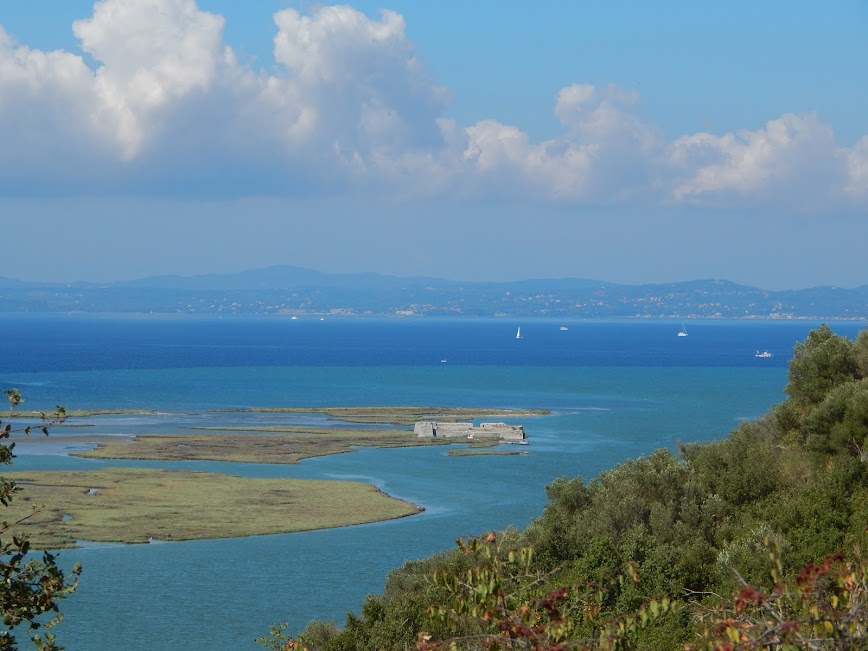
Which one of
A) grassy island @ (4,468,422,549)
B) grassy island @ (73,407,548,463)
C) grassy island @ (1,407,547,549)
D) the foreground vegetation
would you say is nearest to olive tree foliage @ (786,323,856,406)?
the foreground vegetation

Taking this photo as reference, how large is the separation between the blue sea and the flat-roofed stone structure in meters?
1.74

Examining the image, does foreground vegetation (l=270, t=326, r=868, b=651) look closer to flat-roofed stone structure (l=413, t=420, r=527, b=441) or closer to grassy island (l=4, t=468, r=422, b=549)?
grassy island (l=4, t=468, r=422, b=549)

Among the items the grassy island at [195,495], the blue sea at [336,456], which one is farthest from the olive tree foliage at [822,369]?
the grassy island at [195,495]

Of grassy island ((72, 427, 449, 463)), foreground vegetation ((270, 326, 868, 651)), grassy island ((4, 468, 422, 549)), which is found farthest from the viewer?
grassy island ((72, 427, 449, 463))

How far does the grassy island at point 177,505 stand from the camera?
131 ft

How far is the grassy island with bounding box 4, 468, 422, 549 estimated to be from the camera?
39844 millimetres

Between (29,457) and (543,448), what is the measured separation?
→ 2614 cm

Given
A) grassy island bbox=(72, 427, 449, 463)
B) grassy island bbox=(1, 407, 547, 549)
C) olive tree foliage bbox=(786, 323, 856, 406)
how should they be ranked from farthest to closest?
grassy island bbox=(72, 427, 449, 463), grassy island bbox=(1, 407, 547, 549), olive tree foliage bbox=(786, 323, 856, 406)

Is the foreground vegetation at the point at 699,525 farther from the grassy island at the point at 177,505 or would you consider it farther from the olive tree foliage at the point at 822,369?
the grassy island at the point at 177,505

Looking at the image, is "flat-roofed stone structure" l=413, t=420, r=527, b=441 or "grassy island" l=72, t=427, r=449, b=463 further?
"flat-roofed stone structure" l=413, t=420, r=527, b=441

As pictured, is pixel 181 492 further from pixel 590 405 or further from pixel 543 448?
pixel 590 405

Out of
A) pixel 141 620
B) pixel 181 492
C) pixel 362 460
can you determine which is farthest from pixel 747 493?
pixel 362 460

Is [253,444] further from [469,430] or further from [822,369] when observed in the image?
[822,369]

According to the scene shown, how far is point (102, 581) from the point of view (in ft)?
108
